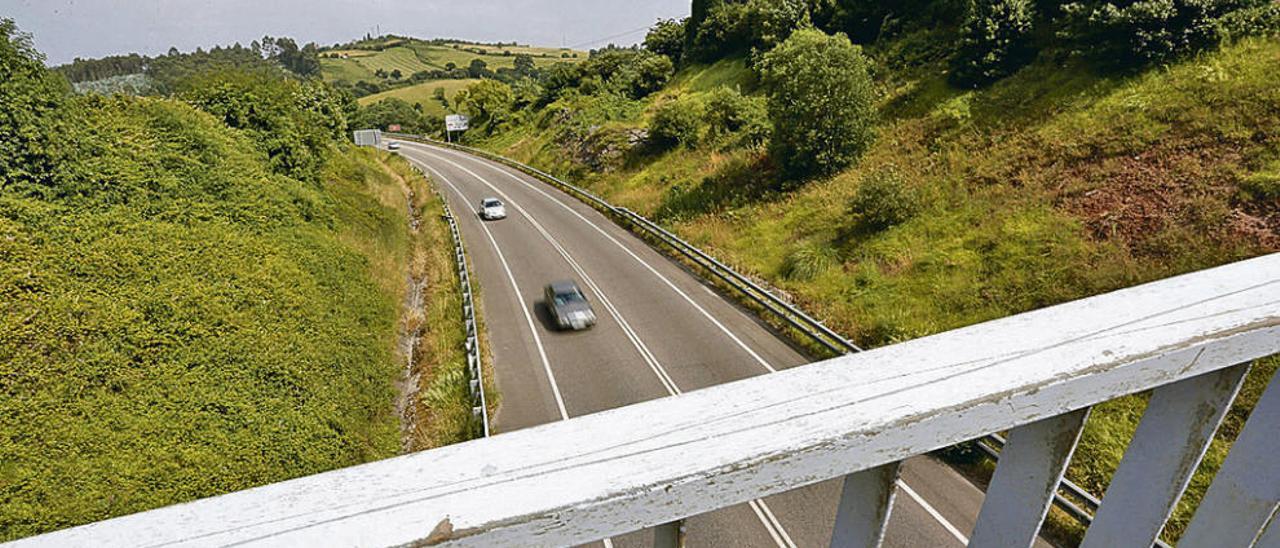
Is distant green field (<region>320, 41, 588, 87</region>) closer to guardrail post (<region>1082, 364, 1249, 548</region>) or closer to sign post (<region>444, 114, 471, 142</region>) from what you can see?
sign post (<region>444, 114, 471, 142</region>)

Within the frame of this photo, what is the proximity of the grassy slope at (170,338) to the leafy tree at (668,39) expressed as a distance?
44.6 m

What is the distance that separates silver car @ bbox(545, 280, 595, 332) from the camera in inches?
649

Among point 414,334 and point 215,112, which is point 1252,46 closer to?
point 414,334

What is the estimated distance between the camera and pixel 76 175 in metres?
13.2

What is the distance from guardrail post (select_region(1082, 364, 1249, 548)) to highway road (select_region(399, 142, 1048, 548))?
5.83m

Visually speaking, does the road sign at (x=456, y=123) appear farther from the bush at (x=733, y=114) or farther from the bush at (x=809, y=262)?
the bush at (x=809, y=262)

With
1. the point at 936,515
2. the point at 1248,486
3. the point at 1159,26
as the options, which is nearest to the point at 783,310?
the point at 936,515

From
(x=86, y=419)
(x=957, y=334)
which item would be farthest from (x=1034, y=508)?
(x=86, y=419)

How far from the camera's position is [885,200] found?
60.4 feet

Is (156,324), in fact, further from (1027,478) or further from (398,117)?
(398,117)

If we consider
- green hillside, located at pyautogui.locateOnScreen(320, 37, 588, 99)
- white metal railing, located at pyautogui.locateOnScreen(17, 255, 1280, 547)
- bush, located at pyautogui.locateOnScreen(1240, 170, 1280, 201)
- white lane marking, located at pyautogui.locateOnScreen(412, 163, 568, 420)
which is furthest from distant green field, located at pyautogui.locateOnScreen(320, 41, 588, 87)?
white metal railing, located at pyautogui.locateOnScreen(17, 255, 1280, 547)

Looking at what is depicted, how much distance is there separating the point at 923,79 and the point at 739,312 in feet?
57.9

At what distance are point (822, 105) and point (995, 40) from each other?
7.95 meters

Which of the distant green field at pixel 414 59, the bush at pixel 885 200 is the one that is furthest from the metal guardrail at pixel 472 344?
the distant green field at pixel 414 59
